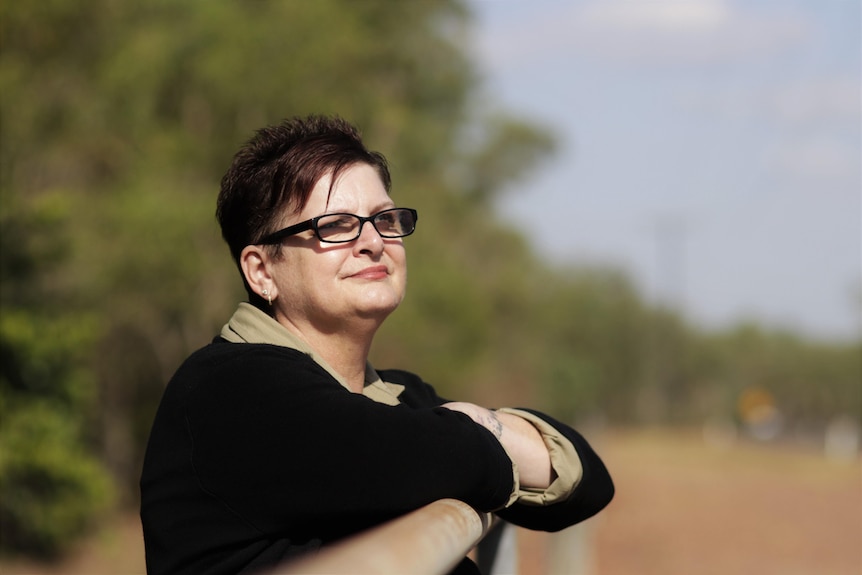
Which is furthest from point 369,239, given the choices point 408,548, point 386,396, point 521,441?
point 408,548

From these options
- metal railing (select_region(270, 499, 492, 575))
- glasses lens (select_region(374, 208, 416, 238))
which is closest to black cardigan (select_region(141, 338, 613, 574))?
metal railing (select_region(270, 499, 492, 575))

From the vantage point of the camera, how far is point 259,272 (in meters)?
1.97

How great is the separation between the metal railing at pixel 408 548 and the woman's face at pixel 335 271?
61cm

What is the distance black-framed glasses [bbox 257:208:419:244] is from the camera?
6.19ft

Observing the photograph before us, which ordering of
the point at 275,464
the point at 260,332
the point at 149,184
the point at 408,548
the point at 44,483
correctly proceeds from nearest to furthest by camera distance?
the point at 408,548
the point at 275,464
the point at 260,332
the point at 44,483
the point at 149,184

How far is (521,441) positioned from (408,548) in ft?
3.06

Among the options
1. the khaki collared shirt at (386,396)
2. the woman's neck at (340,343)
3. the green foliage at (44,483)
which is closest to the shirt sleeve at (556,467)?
the khaki collared shirt at (386,396)

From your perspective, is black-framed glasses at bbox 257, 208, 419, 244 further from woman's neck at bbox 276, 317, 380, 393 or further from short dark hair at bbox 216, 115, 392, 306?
woman's neck at bbox 276, 317, 380, 393

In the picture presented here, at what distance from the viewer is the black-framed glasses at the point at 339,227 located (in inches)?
74.3

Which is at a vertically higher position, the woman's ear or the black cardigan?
the woman's ear

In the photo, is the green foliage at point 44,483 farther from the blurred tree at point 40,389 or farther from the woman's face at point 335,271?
the woman's face at point 335,271

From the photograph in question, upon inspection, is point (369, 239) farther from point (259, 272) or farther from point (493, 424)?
point (493, 424)

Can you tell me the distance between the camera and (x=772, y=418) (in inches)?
1850

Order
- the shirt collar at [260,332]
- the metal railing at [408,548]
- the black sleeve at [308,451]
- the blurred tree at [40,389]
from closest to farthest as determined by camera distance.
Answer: the metal railing at [408,548] → the black sleeve at [308,451] → the shirt collar at [260,332] → the blurred tree at [40,389]
